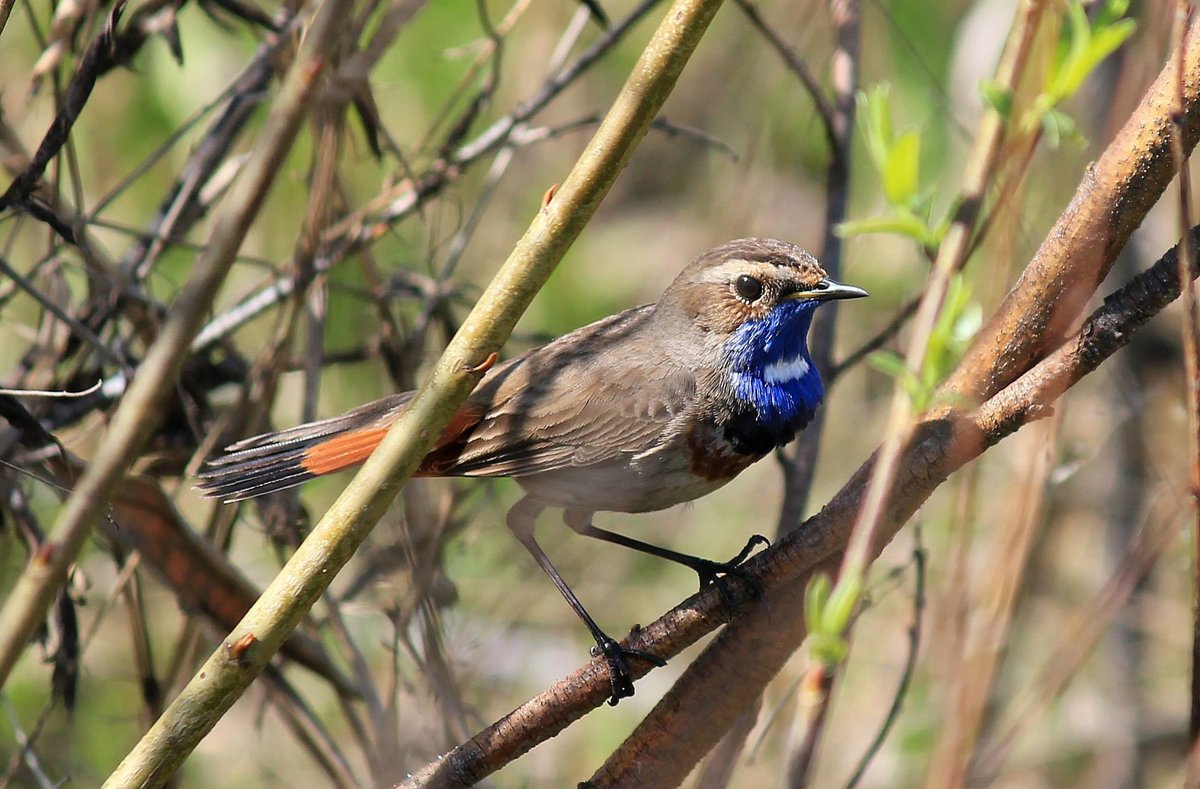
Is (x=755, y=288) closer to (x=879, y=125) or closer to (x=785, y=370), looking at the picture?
(x=785, y=370)

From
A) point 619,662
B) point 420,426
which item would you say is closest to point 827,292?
point 619,662

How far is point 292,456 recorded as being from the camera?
364cm

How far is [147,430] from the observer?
6.13 ft

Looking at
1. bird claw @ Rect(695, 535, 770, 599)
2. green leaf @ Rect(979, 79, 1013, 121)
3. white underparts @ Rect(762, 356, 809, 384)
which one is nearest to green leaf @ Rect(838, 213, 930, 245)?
green leaf @ Rect(979, 79, 1013, 121)

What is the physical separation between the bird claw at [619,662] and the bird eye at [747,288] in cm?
114

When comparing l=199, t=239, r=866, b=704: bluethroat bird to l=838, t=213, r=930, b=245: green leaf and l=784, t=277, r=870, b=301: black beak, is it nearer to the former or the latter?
l=784, t=277, r=870, b=301: black beak

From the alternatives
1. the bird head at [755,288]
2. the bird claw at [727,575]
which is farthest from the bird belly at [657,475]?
the bird head at [755,288]

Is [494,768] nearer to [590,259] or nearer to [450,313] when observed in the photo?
[450,313]

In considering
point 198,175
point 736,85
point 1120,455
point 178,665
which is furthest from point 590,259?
point 178,665

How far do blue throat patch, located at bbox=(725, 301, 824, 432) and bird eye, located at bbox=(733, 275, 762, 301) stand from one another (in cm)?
8

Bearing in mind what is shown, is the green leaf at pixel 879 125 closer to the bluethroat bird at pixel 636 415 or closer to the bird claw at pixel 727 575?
the bird claw at pixel 727 575

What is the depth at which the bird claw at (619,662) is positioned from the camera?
2.67 m

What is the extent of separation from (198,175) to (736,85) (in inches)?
152

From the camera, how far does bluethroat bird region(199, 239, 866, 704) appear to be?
366 centimetres
